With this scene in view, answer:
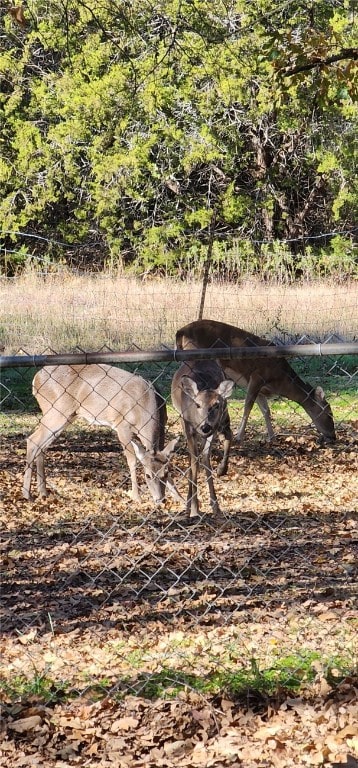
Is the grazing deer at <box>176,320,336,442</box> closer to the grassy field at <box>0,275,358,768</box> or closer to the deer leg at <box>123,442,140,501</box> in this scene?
the grassy field at <box>0,275,358,768</box>

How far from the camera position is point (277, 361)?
11047mm

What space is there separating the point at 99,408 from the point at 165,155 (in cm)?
1709

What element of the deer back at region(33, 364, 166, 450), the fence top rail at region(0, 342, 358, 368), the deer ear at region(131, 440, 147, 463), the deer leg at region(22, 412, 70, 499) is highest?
the fence top rail at region(0, 342, 358, 368)

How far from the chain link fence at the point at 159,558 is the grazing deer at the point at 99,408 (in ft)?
0.05

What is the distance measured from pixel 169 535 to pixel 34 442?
2079mm

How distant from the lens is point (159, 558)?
20.7 feet

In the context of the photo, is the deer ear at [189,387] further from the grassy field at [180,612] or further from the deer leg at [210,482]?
the grassy field at [180,612]

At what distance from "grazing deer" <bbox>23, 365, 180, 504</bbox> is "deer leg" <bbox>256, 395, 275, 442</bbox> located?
2075 millimetres

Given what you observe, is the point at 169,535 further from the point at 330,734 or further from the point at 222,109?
the point at 222,109

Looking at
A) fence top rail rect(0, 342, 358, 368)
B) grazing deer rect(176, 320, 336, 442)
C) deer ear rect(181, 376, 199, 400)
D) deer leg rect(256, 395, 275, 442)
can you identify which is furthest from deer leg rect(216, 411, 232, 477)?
fence top rail rect(0, 342, 358, 368)

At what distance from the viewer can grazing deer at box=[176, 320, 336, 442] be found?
34.4 ft

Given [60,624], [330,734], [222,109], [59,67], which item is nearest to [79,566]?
[60,624]

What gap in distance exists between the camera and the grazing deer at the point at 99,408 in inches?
326

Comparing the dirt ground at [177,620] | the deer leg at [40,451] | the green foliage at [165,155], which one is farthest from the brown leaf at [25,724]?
the green foliage at [165,155]
